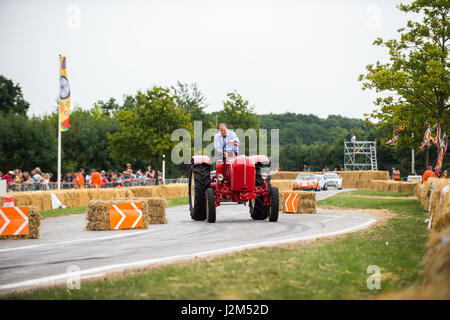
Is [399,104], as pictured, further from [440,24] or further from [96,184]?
[96,184]

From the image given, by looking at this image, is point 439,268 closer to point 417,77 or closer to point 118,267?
point 118,267

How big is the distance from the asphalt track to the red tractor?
500 millimetres

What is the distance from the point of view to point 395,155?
298 feet

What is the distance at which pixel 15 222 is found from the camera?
11922 millimetres

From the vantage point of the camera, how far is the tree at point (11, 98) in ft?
204

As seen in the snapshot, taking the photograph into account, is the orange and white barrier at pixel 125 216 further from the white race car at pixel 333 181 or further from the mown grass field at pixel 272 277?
the white race car at pixel 333 181

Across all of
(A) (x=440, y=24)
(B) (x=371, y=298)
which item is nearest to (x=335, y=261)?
(B) (x=371, y=298)

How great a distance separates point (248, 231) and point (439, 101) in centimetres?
1368

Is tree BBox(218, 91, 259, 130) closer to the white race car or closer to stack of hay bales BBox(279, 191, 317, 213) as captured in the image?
the white race car

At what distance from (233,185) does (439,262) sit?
915 centimetres

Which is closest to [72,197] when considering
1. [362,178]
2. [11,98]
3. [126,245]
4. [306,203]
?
[306,203]

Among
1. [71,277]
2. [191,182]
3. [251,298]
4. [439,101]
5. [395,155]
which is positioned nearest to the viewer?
[251,298]

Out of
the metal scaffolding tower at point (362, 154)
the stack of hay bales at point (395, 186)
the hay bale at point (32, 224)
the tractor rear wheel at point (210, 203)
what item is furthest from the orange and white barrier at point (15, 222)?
the metal scaffolding tower at point (362, 154)

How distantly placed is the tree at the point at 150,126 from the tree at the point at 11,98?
26.6 m
